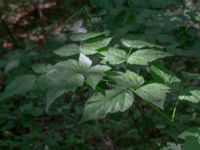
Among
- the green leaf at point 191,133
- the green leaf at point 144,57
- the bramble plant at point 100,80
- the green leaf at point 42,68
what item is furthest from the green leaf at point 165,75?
the green leaf at point 42,68

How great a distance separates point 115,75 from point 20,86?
1.02 ft

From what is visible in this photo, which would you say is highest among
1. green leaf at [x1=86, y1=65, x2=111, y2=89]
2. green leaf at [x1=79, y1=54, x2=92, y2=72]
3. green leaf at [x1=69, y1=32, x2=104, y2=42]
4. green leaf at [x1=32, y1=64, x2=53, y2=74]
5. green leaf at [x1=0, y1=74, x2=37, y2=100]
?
green leaf at [x1=69, y1=32, x2=104, y2=42]

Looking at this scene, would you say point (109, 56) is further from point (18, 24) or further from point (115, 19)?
point (18, 24)

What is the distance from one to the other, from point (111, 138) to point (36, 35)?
14.5ft

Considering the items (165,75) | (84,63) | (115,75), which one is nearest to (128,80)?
(115,75)

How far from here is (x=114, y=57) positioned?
4.48 ft

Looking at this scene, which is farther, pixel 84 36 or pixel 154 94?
pixel 84 36

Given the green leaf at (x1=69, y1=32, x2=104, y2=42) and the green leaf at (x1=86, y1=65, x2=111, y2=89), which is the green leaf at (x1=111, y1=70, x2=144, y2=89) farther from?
the green leaf at (x1=69, y1=32, x2=104, y2=42)

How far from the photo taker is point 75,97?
16.7 feet

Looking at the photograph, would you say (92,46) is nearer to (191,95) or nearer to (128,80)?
(128,80)

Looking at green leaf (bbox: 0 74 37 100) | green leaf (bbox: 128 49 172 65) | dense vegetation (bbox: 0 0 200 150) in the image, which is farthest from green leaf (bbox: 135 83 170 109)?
green leaf (bbox: 0 74 37 100)

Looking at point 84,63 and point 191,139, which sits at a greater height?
point 84,63

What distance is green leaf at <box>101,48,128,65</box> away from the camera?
1347mm

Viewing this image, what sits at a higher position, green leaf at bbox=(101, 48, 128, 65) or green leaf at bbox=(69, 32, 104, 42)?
green leaf at bbox=(69, 32, 104, 42)
